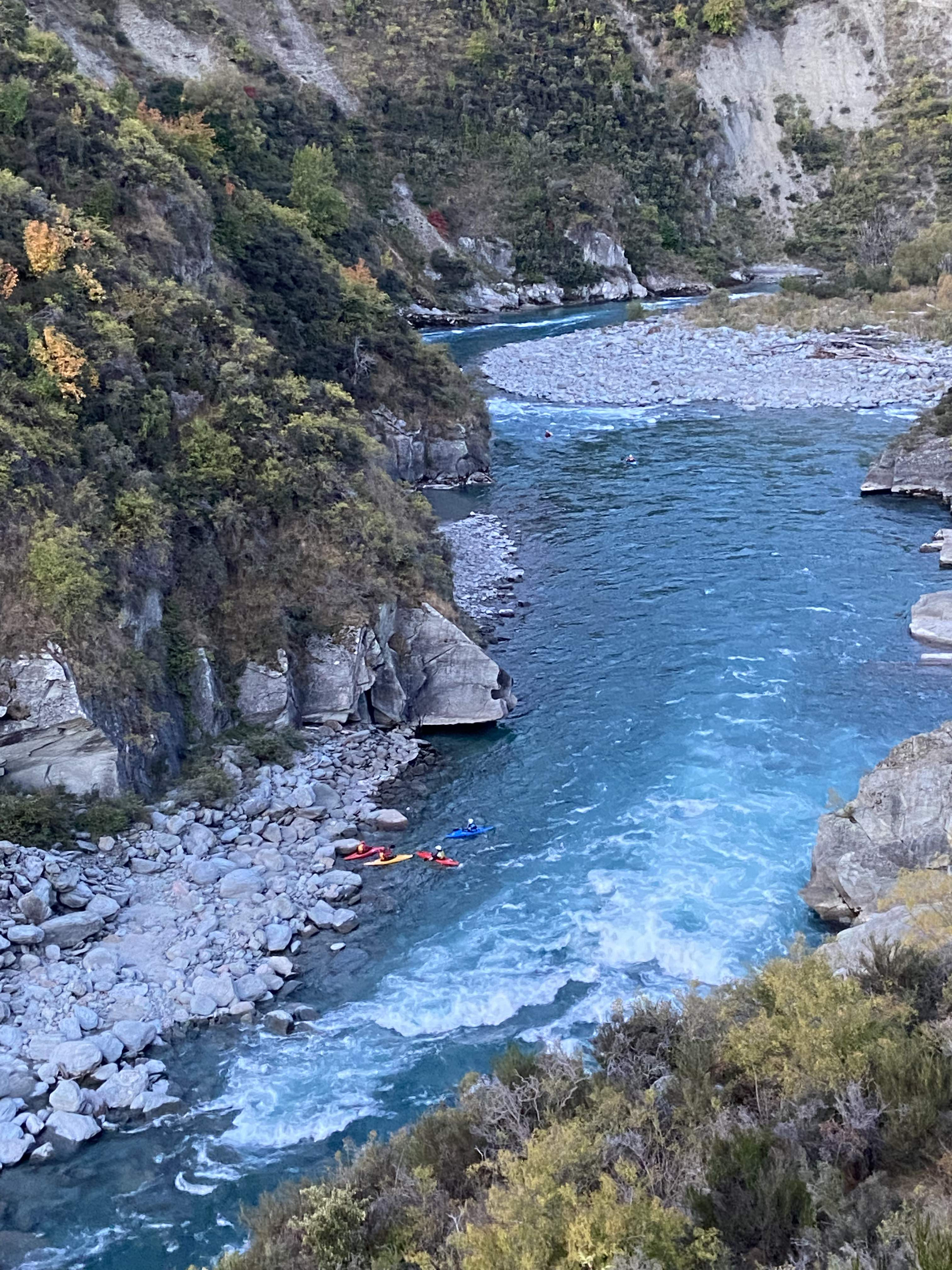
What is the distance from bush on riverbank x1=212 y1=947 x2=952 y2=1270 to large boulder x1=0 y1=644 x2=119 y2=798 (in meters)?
9.41

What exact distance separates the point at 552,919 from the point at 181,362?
51.2 ft

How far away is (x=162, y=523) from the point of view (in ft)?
72.9

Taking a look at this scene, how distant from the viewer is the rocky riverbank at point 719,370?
5016 centimetres

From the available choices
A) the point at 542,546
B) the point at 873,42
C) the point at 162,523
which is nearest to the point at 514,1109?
the point at 162,523

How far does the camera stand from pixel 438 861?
19.4 meters

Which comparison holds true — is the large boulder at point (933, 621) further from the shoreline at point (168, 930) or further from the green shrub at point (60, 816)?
the green shrub at point (60, 816)

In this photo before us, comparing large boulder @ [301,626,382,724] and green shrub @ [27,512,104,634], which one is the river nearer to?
large boulder @ [301,626,382,724]

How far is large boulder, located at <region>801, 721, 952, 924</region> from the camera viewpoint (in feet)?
54.5

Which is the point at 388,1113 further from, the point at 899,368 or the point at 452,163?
the point at 452,163

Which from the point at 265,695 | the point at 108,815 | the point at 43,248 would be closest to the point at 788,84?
the point at 43,248

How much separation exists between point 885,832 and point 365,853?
898cm

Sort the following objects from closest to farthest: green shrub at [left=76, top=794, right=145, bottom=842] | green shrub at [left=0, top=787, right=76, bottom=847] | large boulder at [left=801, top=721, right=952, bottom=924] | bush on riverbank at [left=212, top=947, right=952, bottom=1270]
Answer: bush on riverbank at [left=212, top=947, right=952, bottom=1270], large boulder at [left=801, top=721, right=952, bottom=924], green shrub at [left=0, top=787, right=76, bottom=847], green shrub at [left=76, top=794, right=145, bottom=842]

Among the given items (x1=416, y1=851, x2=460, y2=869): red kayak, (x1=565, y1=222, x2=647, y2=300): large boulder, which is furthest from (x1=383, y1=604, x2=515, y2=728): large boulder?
(x1=565, y1=222, x2=647, y2=300): large boulder

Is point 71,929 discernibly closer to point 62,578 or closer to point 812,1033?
point 62,578
